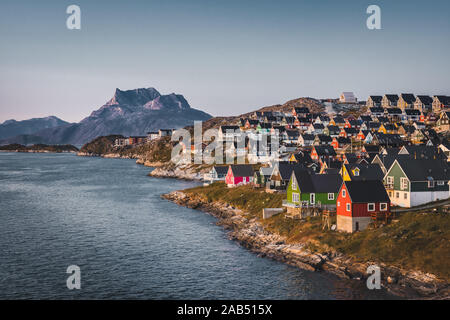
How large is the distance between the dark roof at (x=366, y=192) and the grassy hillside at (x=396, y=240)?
3921 mm

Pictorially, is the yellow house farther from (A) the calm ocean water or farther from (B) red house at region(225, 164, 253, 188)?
(B) red house at region(225, 164, 253, 188)

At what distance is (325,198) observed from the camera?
71062 mm

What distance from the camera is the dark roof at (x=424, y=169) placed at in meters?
63.6

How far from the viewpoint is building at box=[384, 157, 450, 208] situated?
63.4 m

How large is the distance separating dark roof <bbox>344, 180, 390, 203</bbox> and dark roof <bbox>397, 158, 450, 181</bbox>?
6.75m

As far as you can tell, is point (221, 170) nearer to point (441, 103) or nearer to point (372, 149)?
point (372, 149)

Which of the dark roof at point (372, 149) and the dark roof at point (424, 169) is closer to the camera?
the dark roof at point (424, 169)

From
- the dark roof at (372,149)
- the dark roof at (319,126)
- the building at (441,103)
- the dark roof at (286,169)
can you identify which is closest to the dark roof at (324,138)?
the dark roof at (319,126)

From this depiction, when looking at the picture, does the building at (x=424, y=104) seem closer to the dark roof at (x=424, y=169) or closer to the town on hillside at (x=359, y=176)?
the town on hillside at (x=359, y=176)

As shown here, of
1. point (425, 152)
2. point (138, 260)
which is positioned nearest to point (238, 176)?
point (425, 152)

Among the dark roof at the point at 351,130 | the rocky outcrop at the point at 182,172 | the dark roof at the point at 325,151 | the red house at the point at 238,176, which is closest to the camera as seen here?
the red house at the point at 238,176

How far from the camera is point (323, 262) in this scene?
52.8m
